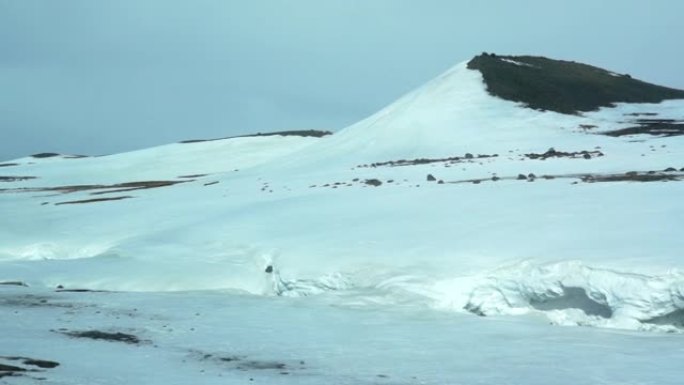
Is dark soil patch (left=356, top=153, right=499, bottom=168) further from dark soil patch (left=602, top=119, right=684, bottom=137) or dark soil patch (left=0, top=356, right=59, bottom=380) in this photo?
dark soil patch (left=0, top=356, right=59, bottom=380)

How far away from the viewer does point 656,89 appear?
69.6 m

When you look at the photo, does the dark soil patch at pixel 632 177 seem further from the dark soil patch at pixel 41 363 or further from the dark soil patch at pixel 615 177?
the dark soil patch at pixel 41 363

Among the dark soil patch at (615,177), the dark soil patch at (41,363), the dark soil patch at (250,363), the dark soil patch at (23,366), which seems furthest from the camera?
the dark soil patch at (615,177)

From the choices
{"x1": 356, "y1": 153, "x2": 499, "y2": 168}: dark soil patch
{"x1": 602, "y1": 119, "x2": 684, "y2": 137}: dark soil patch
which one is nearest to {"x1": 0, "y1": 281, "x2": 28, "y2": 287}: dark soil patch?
{"x1": 356, "y1": 153, "x2": 499, "y2": 168}: dark soil patch

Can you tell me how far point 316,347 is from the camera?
13.6 m

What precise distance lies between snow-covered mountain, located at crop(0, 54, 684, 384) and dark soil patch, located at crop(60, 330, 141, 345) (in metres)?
0.29

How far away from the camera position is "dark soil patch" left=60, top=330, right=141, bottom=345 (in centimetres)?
1423

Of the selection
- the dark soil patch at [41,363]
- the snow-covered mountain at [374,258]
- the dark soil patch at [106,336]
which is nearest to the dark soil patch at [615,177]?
the snow-covered mountain at [374,258]

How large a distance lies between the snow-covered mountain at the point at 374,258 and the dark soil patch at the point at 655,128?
39 cm

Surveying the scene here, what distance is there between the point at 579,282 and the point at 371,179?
21443 mm

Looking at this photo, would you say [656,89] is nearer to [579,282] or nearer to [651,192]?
[651,192]

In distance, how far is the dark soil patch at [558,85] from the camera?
59.1m

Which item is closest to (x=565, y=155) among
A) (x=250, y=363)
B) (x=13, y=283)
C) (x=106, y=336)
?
(x=13, y=283)

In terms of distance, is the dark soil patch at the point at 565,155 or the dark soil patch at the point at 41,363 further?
the dark soil patch at the point at 565,155
